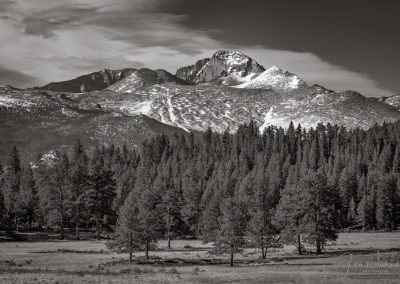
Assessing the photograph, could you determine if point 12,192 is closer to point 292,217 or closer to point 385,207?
point 292,217

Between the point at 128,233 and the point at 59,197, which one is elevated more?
the point at 59,197

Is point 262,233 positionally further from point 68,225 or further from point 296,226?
point 68,225

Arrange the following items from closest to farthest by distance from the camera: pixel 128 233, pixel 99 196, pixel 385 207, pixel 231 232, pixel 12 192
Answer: pixel 231 232, pixel 128 233, pixel 99 196, pixel 12 192, pixel 385 207

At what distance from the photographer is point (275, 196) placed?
500ft

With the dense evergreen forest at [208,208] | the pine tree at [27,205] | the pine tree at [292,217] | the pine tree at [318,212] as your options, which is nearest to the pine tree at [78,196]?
the dense evergreen forest at [208,208]

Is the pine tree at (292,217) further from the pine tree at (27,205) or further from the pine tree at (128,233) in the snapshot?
the pine tree at (27,205)

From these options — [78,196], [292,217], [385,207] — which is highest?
[78,196]

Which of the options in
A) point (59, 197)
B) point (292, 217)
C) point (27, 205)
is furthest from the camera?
point (27, 205)

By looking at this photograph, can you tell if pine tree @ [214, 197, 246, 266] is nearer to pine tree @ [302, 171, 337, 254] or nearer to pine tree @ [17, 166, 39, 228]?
pine tree @ [302, 171, 337, 254]

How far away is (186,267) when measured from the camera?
2464 inches

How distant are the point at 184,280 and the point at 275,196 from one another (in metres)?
107

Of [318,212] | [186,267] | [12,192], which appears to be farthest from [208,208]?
[12,192]

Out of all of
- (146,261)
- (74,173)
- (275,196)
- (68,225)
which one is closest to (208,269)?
(146,261)

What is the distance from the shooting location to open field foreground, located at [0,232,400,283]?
47522 millimetres
